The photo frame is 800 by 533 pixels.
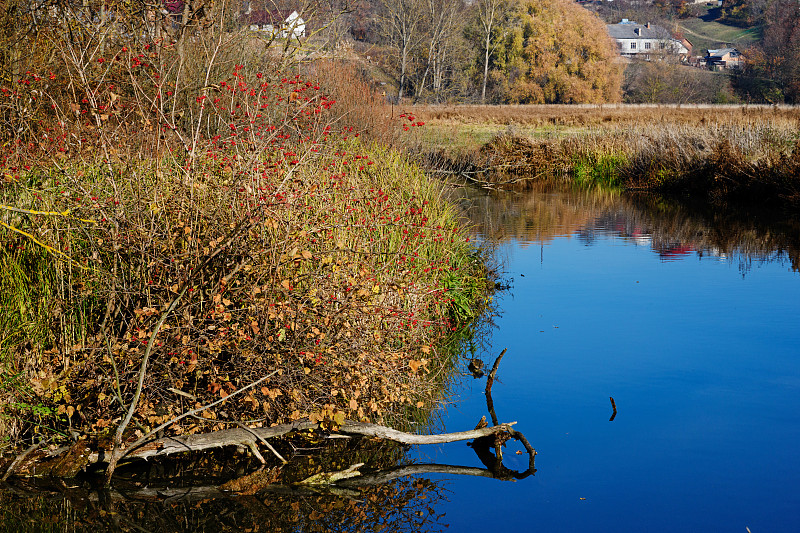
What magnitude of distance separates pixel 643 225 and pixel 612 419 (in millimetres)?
11901

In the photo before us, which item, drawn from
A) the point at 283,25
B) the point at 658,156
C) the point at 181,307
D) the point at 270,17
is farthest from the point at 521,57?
the point at 181,307

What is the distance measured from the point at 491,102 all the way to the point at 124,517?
58171mm

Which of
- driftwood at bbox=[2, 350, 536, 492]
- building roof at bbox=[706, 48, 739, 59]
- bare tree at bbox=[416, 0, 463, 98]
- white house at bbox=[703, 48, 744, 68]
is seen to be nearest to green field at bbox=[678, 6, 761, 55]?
building roof at bbox=[706, 48, 739, 59]

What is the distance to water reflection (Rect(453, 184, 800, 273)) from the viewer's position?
15.3 m

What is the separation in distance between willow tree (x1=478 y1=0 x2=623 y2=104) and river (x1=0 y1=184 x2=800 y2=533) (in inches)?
1918

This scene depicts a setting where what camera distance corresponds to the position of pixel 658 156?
2456 centimetres

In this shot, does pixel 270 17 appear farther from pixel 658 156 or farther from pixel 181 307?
pixel 658 156

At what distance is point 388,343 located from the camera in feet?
21.9

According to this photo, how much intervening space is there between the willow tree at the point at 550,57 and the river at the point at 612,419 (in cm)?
4871

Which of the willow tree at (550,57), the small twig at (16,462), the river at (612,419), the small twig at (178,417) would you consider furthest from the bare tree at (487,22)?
the small twig at (16,462)

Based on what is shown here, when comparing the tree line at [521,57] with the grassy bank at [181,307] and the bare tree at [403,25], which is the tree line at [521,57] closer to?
the bare tree at [403,25]

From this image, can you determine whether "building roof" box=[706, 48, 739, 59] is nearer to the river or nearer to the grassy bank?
the river

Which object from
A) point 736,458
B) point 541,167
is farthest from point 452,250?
point 541,167

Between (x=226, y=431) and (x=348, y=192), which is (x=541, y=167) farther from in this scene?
(x=226, y=431)
